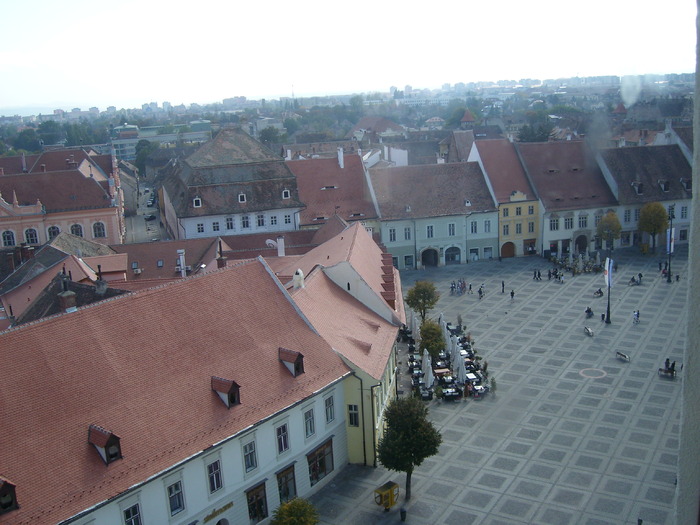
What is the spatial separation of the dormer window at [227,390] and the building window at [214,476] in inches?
77.2

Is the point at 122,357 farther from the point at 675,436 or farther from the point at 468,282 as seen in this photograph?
the point at 468,282

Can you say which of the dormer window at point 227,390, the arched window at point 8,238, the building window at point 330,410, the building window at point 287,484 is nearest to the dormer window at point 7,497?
the dormer window at point 227,390

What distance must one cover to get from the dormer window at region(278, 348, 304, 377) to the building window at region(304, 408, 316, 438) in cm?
160

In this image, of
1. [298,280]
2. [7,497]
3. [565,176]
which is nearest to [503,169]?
[565,176]

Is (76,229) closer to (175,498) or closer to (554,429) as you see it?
(175,498)

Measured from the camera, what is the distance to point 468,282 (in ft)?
188

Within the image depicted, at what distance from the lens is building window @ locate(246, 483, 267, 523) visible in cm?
2475

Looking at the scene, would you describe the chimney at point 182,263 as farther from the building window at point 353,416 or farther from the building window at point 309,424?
the building window at point 309,424

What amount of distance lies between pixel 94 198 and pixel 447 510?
47.7 m

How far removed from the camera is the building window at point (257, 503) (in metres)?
24.8

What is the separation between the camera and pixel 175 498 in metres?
22.0

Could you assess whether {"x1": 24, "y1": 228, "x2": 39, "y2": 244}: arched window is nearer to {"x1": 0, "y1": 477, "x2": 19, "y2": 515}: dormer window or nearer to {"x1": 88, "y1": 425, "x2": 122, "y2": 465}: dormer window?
{"x1": 88, "y1": 425, "x2": 122, "y2": 465}: dormer window

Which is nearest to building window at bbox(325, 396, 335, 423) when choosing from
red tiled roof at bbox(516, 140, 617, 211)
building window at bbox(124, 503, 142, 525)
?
building window at bbox(124, 503, 142, 525)

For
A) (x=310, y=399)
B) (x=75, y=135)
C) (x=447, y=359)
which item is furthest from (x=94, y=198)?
(x=75, y=135)
